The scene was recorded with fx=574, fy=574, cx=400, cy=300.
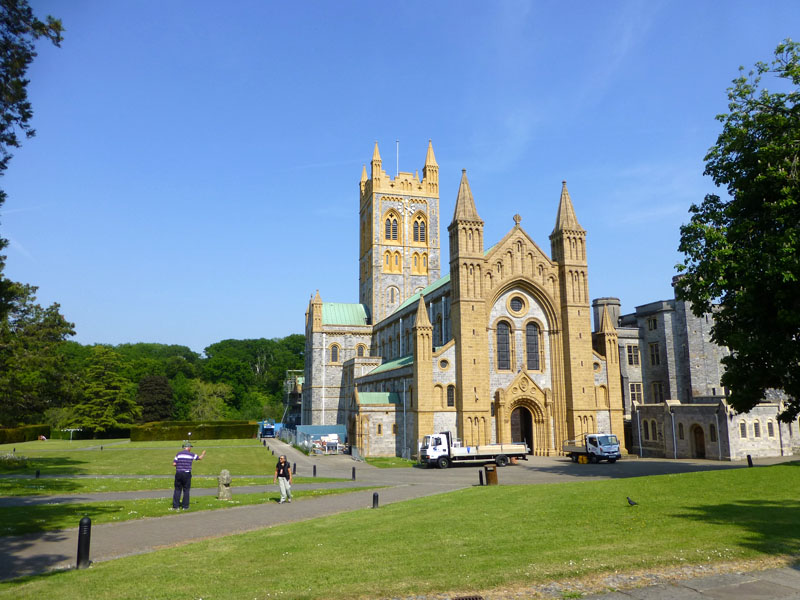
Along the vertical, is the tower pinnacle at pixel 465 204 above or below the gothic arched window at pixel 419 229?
below

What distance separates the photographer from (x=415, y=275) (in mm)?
72938

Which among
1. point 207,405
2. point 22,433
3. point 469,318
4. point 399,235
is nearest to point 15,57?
point 469,318

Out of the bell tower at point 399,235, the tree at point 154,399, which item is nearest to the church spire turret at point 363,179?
the bell tower at point 399,235

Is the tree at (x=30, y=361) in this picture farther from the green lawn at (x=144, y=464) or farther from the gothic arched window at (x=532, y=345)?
the gothic arched window at (x=532, y=345)

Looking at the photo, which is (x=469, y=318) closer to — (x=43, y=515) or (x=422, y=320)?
(x=422, y=320)

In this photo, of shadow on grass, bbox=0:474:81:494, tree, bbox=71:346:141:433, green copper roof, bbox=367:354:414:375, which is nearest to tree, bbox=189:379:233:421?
tree, bbox=71:346:141:433

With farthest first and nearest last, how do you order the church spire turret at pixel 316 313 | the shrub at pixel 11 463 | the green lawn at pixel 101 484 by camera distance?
1. the church spire turret at pixel 316 313
2. the shrub at pixel 11 463
3. the green lawn at pixel 101 484

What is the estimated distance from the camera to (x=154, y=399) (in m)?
89.1

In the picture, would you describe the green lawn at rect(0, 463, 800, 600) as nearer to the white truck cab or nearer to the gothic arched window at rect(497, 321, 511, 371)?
the white truck cab

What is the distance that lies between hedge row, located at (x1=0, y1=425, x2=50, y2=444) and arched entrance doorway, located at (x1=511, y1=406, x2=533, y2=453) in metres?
59.8

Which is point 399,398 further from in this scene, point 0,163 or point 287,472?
point 0,163

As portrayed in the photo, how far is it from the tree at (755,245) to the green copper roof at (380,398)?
88.7 feet

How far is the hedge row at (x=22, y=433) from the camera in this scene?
6756 cm

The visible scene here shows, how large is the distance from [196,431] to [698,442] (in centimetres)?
5468
